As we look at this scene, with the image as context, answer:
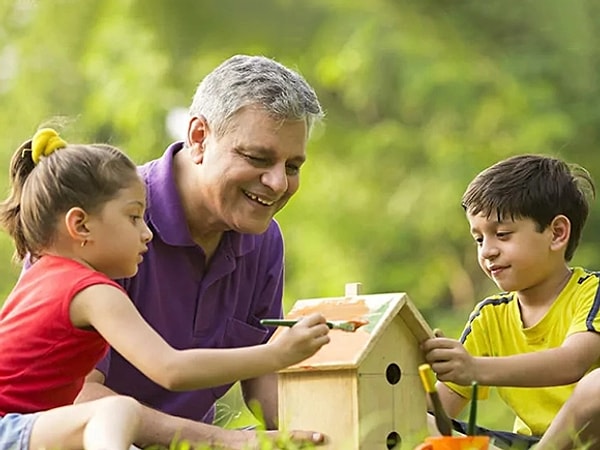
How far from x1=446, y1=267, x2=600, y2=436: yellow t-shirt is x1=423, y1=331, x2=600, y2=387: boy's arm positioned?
0.33 feet

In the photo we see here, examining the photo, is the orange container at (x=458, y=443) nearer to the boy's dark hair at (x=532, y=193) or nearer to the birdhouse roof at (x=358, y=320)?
the birdhouse roof at (x=358, y=320)

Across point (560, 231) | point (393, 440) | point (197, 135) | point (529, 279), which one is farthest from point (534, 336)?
point (197, 135)

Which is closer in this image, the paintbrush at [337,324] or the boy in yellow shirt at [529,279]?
the paintbrush at [337,324]

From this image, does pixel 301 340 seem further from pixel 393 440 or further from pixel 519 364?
pixel 519 364

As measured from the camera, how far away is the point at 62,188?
2912 millimetres

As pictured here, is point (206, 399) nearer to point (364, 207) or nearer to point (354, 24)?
point (354, 24)

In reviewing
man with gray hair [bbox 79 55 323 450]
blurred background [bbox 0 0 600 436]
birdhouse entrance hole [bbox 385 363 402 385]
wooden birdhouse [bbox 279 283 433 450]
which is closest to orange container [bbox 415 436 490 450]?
wooden birdhouse [bbox 279 283 433 450]

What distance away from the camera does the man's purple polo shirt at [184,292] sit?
345cm

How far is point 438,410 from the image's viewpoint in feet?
7.92

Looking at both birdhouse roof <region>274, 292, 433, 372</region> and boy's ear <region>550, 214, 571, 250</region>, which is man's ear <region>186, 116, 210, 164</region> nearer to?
birdhouse roof <region>274, 292, 433, 372</region>

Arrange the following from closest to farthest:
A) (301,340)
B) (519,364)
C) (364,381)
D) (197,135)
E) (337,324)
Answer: (301,340)
(337,324)
(364,381)
(519,364)
(197,135)

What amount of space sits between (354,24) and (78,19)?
247cm

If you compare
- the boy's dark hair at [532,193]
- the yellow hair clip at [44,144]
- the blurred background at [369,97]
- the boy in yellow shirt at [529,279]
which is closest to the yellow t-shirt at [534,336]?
the boy in yellow shirt at [529,279]

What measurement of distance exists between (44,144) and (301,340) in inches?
28.8
